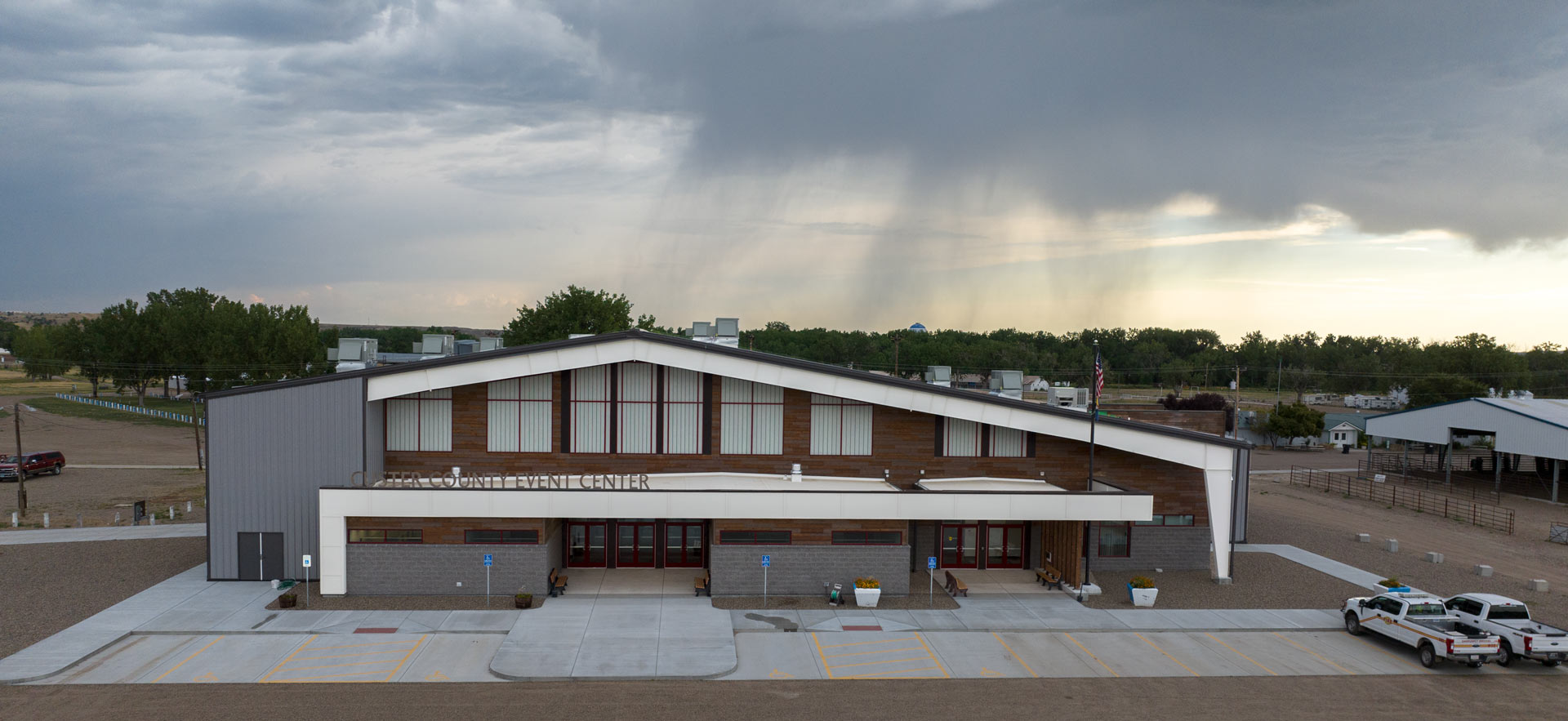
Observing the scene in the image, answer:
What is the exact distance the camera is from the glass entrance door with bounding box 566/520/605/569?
1232 inches

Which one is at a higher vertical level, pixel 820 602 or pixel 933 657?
pixel 933 657

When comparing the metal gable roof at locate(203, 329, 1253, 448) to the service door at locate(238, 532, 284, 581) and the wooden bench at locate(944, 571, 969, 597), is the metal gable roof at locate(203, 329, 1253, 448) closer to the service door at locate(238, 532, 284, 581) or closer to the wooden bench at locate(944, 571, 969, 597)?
the service door at locate(238, 532, 284, 581)

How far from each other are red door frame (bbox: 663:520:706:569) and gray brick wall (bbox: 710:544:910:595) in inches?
147

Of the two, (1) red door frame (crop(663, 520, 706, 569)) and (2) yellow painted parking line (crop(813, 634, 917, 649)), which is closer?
(2) yellow painted parking line (crop(813, 634, 917, 649))

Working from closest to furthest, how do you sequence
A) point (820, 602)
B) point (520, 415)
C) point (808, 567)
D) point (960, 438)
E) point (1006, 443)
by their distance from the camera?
point (820, 602) → point (808, 567) → point (520, 415) → point (960, 438) → point (1006, 443)

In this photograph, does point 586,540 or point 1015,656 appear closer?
point 1015,656

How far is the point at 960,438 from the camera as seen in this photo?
3241cm

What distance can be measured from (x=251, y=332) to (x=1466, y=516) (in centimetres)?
9975

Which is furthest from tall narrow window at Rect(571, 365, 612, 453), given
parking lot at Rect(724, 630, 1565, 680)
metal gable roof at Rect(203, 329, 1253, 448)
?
parking lot at Rect(724, 630, 1565, 680)

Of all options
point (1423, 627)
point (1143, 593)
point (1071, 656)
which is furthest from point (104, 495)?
point (1423, 627)

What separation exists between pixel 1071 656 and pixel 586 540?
17970mm

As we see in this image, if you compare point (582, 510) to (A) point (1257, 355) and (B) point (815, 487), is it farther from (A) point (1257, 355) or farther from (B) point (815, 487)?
(A) point (1257, 355)

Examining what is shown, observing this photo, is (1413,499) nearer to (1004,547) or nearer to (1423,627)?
(1423,627)

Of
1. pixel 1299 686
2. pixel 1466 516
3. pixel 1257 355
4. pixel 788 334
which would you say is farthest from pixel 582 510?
pixel 1257 355
